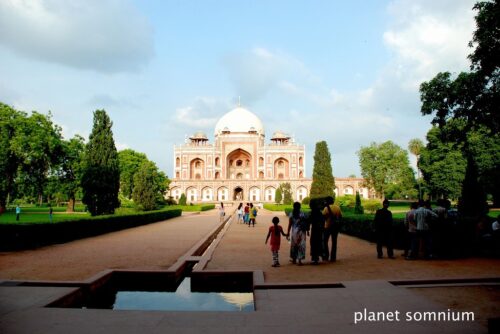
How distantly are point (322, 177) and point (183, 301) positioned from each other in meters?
26.1

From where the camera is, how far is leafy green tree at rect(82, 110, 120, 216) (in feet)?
78.0

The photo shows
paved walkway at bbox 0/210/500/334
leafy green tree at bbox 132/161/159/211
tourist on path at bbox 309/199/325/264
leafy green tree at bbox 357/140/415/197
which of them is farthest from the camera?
leafy green tree at bbox 357/140/415/197

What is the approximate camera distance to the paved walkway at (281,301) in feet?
14.3

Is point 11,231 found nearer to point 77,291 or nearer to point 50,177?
point 77,291

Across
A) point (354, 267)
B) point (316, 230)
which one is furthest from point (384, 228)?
point (316, 230)

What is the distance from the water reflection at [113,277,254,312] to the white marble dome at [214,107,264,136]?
6185 centimetres

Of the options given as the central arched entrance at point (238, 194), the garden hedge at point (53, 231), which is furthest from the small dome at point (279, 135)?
the garden hedge at point (53, 231)

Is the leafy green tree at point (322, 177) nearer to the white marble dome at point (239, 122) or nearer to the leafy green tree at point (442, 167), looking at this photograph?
the leafy green tree at point (442, 167)

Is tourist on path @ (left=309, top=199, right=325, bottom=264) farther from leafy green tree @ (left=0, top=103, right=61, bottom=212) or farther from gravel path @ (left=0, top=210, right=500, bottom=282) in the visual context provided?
leafy green tree @ (left=0, top=103, right=61, bottom=212)

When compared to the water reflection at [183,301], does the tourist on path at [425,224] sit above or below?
above

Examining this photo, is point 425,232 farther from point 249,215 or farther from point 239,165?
point 239,165

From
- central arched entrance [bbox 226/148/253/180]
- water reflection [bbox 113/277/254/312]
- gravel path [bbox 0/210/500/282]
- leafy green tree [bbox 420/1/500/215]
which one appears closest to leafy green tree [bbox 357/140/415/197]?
central arched entrance [bbox 226/148/253/180]

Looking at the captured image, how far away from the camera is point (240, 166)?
70.6 meters

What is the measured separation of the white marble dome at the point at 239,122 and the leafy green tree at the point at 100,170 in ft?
145
